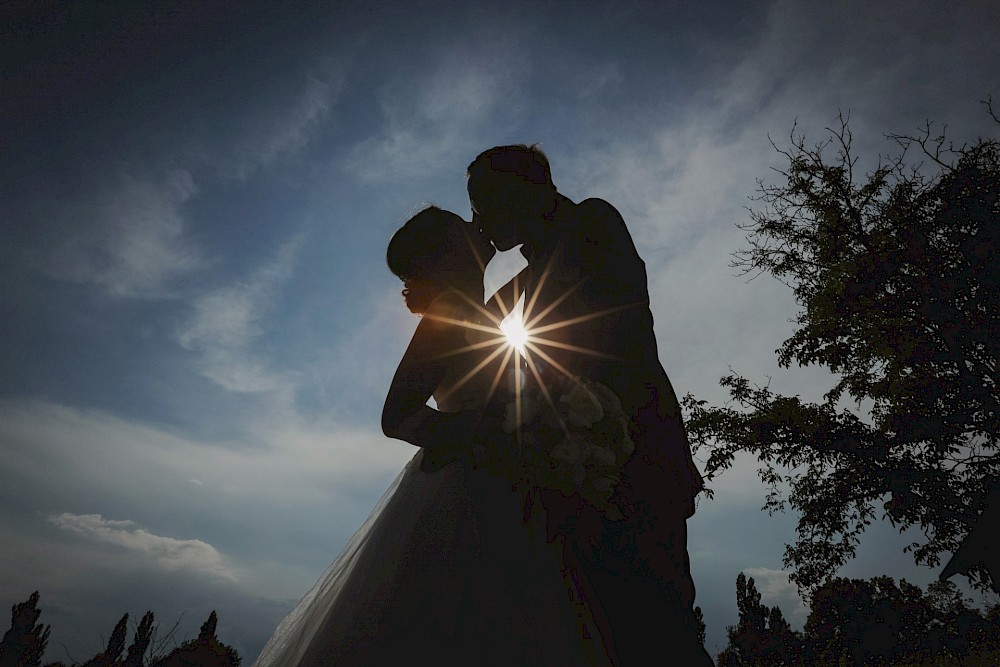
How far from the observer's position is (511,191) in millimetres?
2615

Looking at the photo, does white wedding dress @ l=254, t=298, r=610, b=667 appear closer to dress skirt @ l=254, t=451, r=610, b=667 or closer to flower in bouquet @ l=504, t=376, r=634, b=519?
dress skirt @ l=254, t=451, r=610, b=667

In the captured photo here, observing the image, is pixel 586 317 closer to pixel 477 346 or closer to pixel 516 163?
pixel 477 346

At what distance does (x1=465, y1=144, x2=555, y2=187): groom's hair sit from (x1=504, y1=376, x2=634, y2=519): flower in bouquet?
1264mm

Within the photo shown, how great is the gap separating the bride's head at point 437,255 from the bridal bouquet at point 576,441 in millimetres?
1084

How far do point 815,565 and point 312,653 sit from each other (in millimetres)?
14066

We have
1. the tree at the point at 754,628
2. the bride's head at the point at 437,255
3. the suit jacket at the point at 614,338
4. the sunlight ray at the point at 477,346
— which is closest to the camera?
the suit jacket at the point at 614,338

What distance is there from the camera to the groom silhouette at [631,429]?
72.6 inches

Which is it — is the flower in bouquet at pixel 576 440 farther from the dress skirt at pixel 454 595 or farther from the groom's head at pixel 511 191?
the groom's head at pixel 511 191

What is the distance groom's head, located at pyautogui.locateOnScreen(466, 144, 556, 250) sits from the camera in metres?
2.60

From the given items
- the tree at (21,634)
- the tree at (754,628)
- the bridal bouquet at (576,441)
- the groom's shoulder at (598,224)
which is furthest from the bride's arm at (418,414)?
the tree at (754,628)

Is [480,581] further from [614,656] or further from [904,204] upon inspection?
[904,204]

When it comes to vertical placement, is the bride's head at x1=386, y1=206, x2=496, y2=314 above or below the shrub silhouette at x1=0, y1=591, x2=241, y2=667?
above

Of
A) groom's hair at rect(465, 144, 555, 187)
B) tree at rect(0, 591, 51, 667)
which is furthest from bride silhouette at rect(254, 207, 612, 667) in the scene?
tree at rect(0, 591, 51, 667)

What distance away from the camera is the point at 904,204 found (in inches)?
447
